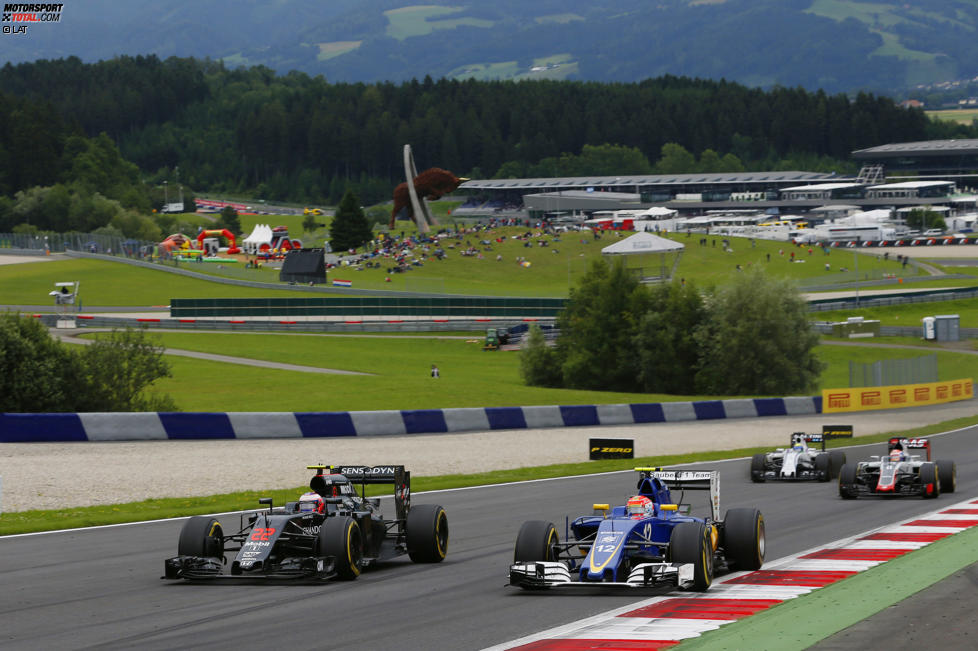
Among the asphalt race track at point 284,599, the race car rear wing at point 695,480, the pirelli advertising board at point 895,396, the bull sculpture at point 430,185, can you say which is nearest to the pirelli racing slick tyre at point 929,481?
the asphalt race track at point 284,599

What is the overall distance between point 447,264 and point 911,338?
58.5 meters

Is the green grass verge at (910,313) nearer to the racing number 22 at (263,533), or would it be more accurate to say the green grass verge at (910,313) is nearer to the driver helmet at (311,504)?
the driver helmet at (311,504)

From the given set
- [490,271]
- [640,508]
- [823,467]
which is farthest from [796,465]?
[490,271]

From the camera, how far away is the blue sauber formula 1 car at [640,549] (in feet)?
41.7

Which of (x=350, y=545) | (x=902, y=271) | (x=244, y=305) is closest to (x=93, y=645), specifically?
(x=350, y=545)

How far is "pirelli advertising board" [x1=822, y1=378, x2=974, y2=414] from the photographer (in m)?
52.6

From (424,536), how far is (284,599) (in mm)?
2829

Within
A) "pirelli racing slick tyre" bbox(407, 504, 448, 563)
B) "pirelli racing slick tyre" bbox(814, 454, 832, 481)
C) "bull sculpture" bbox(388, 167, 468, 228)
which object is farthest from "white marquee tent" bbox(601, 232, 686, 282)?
"pirelli racing slick tyre" bbox(407, 504, 448, 563)

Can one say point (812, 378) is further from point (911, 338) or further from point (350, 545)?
point (350, 545)

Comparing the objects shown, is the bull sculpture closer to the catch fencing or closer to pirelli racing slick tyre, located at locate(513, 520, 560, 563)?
the catch fencing

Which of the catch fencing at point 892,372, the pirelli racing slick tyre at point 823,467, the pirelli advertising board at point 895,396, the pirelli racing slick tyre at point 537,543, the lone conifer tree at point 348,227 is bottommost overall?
the pirelli advertising board at point 895,396

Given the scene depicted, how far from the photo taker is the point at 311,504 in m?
14.1

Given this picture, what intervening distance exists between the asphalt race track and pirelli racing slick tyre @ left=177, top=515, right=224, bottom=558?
41 centimetres

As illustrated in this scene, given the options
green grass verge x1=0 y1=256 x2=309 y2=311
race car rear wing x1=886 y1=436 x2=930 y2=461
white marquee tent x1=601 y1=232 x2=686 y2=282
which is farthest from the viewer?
green grass verge x1=0 y1=256 x2=309 y2=311
